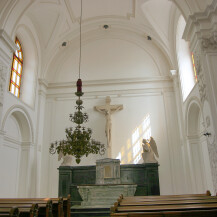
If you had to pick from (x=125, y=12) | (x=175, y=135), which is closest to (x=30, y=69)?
(x=125, y=12)

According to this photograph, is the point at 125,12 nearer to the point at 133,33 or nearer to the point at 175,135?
the point at 133,33

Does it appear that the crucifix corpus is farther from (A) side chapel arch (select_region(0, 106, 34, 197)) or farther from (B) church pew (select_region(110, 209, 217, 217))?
(B) church pew (select_region(110, 209, 217, 217))

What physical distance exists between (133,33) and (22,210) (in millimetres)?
11052

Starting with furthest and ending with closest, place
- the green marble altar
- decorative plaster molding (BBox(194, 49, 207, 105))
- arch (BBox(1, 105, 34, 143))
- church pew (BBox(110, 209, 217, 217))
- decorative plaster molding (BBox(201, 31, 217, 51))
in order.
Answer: arch (BBox(1, 105, 34, 143)) < the green marble altar < decorative plaster molding (BBox(194, 49, 207, 105)) < decorative plaster molding (BBox(201, 31, 217, 51)) < church pew (BBox(110, 209, 217, 217))

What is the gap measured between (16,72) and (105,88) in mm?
4136

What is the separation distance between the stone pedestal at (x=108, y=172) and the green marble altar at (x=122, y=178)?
415 millimetres

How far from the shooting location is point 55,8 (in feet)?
34.1

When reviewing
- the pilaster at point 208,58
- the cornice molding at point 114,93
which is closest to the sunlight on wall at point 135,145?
the cornice molding at point 114,93

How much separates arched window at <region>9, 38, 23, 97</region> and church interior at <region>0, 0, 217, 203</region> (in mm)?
43

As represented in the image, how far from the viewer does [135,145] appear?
10.8m

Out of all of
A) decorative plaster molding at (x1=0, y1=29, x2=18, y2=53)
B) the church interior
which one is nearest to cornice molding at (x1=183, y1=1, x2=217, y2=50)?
the church interior

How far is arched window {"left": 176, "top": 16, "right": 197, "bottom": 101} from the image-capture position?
32.5ft

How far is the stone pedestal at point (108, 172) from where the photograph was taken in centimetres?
923

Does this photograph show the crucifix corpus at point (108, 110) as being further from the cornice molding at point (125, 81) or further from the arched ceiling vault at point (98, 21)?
the arched ceiling vault at point (98, 21)
